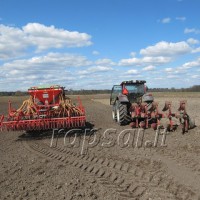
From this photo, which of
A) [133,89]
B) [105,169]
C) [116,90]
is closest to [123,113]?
[133,89]

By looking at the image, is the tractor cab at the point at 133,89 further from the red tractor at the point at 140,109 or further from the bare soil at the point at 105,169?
the bare soil at the point at 105,169

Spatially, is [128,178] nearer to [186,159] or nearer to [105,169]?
[105,169]

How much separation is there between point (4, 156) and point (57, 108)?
4.13m

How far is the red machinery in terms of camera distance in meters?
11.8

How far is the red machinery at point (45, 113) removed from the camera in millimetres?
11812

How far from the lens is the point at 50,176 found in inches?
245

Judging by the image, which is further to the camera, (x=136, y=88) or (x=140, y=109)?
(x=136, y=88)

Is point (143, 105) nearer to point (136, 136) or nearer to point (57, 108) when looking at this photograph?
point (136, 136)

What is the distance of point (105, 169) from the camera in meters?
6.46

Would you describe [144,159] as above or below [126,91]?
below

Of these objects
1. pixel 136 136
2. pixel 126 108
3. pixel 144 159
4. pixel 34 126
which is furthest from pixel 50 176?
pixel 126 108

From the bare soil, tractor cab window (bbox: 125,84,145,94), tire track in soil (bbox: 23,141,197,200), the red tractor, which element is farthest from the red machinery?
tire track in soil (bbox: 23,141,197,200)

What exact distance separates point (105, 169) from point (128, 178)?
0.82m

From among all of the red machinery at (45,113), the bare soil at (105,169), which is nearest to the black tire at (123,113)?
the red machinery at (45,113)
